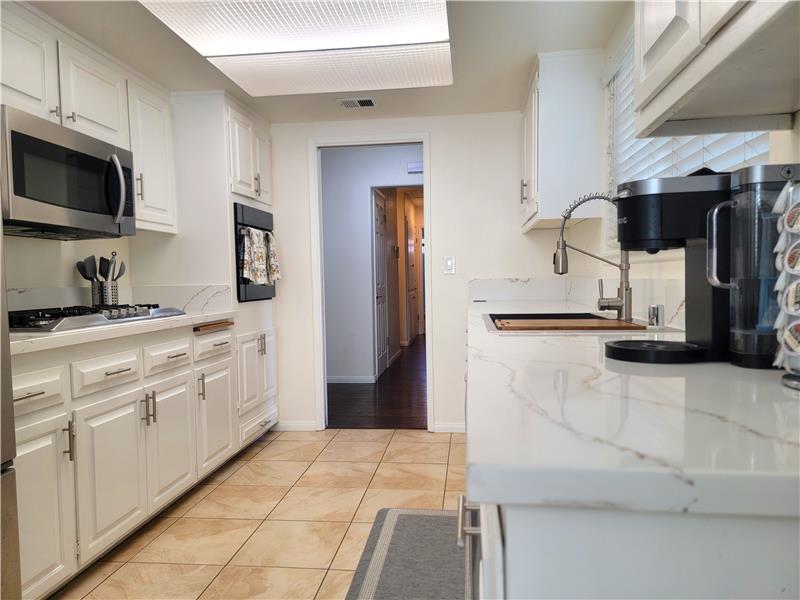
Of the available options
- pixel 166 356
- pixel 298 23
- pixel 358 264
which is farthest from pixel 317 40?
pixel 358 264

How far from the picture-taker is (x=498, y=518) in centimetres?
52

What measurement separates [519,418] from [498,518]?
12cm

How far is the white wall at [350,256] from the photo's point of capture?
507cm

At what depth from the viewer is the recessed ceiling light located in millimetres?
1828

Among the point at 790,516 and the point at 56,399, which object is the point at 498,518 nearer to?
the point at 790,516

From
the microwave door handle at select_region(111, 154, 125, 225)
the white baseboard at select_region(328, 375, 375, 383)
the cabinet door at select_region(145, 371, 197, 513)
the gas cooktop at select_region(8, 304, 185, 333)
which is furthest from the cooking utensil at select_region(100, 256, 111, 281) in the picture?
the white baseboard at select_region(328, 375, 375, 383)

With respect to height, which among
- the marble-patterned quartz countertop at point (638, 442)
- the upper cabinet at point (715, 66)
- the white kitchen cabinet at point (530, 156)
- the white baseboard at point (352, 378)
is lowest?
the white baseboard at point (352, 378)

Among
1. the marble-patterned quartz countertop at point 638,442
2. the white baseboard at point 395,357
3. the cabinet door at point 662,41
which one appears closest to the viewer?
the marble-patterned quartz countertop at point 638,442

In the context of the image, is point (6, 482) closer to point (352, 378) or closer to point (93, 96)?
point (93, 96)

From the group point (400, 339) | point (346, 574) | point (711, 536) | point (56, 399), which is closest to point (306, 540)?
point (346, 574)

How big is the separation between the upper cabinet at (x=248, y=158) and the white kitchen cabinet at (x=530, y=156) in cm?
167

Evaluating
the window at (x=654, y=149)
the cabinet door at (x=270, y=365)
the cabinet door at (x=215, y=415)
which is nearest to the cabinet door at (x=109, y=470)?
the cabinet door at (x=215, y=415)

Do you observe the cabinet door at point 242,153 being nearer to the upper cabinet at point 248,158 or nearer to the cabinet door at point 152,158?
the upper cabinet at point 248,158

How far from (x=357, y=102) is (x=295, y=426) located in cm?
220
